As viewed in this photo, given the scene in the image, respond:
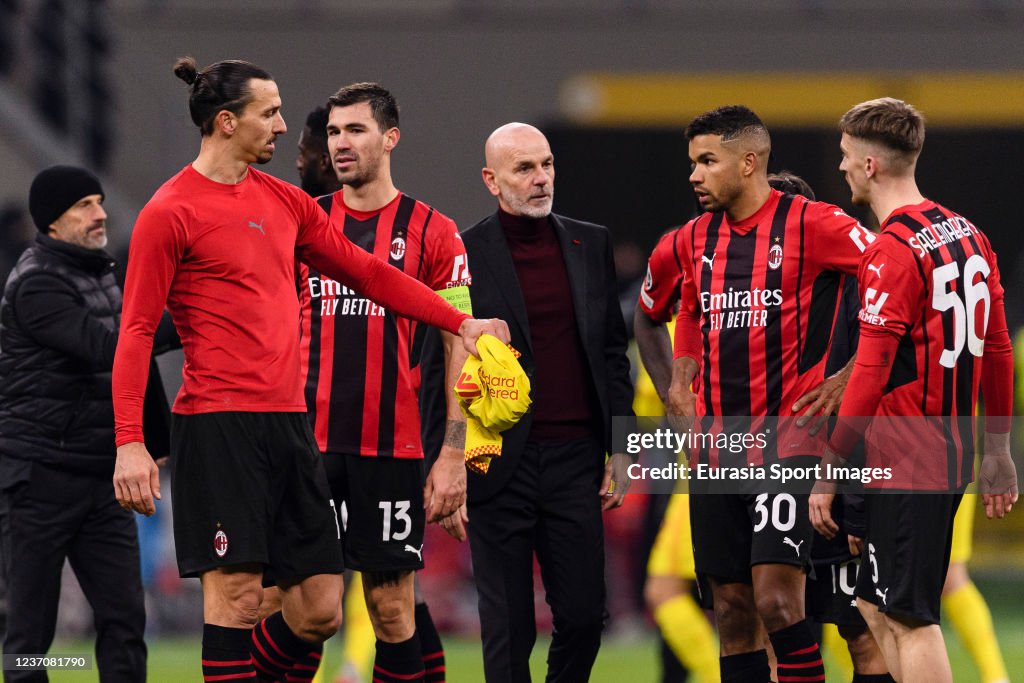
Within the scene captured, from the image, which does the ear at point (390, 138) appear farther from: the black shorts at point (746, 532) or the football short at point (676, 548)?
the football short at point (676, 548)

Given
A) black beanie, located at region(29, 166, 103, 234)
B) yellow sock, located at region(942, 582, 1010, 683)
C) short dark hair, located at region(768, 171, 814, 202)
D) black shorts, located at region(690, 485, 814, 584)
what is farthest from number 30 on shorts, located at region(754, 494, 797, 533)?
black beanie, located at region(29, 166, 103, 234)

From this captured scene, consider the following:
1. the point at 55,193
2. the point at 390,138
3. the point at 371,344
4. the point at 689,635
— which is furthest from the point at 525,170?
the point at 689,635

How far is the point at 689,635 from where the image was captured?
25.6 feet

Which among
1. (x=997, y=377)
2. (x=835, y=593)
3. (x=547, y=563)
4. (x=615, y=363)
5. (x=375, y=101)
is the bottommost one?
(x=835, y=593)

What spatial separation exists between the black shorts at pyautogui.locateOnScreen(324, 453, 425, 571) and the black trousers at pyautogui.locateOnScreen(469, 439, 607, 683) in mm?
272

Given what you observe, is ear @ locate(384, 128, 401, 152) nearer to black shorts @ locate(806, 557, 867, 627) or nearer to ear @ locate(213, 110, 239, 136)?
ear @ locate(213, 110, 239, 136)

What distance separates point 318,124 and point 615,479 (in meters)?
2.00

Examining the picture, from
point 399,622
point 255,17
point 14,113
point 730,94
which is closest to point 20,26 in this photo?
point 14,113

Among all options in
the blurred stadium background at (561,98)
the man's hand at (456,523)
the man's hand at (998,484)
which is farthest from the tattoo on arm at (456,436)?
the blurred stadium background at (561,98)

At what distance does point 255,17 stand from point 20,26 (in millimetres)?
3257

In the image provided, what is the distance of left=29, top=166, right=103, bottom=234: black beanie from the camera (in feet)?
22.8

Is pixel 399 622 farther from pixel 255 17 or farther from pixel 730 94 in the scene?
pixel 255 17

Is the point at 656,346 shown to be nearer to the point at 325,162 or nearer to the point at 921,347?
the point at 921,347

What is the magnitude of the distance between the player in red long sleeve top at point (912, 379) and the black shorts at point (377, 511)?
1.51m
